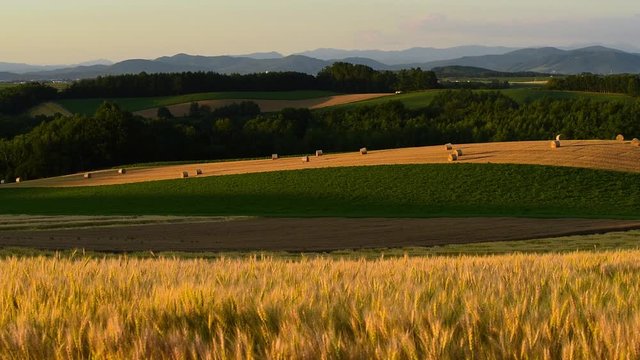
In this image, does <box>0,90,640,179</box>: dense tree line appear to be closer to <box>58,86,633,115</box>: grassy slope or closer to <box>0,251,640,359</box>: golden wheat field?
<box>58,86,633,115</box>: grassy slope

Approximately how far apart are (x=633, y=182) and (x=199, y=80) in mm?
113983

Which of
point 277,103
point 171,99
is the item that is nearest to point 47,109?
point 171,99

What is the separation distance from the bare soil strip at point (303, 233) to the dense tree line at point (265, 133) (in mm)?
54374

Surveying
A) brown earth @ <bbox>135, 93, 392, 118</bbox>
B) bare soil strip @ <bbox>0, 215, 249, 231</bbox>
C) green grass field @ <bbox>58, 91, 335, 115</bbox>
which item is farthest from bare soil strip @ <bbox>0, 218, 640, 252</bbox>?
green grass field @ <bbox>58, 91, 335, 115</bbox>

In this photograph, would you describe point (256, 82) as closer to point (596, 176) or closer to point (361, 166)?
point (361, 166)

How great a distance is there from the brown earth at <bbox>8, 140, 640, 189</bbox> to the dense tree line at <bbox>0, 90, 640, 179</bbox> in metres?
18.0

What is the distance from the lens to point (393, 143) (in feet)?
305

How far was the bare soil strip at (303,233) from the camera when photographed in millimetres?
27484

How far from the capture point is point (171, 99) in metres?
138

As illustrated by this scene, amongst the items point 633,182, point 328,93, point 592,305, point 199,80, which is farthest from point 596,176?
point 199,80

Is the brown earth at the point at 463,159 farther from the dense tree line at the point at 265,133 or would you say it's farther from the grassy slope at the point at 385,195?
the dense tree line at the point at 265,133

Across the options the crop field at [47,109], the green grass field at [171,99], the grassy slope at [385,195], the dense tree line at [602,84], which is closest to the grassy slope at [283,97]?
the green grass field at [171,99]

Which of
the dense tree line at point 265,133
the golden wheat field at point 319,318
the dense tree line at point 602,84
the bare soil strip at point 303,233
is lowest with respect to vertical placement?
the dense tree line at point 265,133

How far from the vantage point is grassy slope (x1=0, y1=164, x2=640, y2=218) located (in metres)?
42.1
